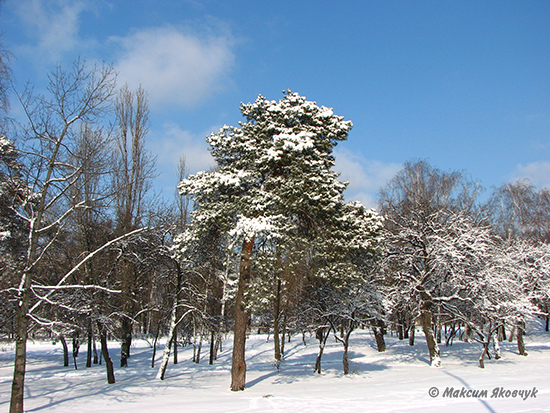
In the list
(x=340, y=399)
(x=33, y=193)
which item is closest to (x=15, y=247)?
(x=33, y=193)

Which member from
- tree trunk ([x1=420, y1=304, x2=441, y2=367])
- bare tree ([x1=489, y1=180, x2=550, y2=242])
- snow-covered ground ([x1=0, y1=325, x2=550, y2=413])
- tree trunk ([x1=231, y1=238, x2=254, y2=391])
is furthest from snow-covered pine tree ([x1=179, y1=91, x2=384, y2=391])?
bare tree ([x1=489, y1=180, x2=550, y2=242])

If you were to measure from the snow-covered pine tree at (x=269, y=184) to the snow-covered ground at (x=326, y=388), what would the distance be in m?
2.14

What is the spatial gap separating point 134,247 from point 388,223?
15.5m

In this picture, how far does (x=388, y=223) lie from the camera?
78.6ft

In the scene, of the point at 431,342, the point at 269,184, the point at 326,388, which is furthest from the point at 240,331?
the point at 431,342

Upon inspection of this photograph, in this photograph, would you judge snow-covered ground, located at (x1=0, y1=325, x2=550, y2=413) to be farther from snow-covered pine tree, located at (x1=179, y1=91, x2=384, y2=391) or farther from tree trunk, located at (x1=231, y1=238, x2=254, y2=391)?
snow-covered pine tree, located at (x1=179, y1=91, x2=384, y2=391)

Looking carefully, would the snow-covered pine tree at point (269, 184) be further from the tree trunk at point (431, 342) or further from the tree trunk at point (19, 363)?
the tree trunk at point (431, 342)

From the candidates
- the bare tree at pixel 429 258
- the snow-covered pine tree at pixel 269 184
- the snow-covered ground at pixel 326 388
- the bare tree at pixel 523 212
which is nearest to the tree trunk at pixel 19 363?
the snow-covered ground at pixel 326 388

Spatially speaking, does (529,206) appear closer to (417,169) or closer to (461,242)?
(417,169)

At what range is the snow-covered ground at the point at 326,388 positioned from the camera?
1020cm

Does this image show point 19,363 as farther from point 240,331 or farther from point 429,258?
point 429,258

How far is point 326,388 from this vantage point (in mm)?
13625

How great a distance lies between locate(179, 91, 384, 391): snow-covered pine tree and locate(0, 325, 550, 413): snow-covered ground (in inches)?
84.1

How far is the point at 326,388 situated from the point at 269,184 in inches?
309
